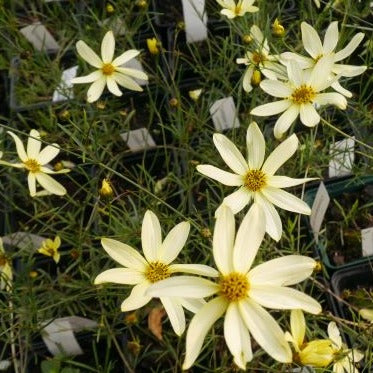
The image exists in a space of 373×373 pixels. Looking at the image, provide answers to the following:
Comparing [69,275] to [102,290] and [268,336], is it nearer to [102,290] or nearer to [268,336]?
[102,290]

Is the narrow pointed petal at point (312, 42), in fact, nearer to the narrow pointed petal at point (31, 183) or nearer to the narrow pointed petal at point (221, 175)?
the narrow pointed petal at point (221, 175)

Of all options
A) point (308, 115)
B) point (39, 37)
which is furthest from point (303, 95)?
point (39, 37)

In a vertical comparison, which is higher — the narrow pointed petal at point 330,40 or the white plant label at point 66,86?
the white plant label at point 66,86

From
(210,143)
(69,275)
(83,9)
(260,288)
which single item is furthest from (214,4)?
(260,288)

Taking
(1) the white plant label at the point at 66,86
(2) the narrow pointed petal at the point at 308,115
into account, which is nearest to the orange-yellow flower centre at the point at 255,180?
(2) the narrow pointed petal at the point at 308,115

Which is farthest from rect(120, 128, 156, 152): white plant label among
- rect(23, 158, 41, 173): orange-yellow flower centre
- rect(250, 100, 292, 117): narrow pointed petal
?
rect(250, 100, 292, 117): narrow pointed petal

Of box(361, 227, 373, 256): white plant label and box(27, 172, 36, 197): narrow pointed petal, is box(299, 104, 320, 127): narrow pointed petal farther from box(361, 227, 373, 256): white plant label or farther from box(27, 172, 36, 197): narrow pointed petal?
box(27, 172, 36, 197): narrow pointed petal

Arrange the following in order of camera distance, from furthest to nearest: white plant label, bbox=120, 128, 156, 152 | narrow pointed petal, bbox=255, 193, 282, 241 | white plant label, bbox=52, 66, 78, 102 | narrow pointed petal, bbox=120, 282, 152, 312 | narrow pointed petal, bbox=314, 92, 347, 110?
white plant label, bbox=52, 66, 78, 102 < white plant label, bbox=120, 128, 156, 152 < narrow pointed petal, bbox=314, 92, 347, 110 < narrow pointed petal, bbox=255, 193, 282, 241 < narrow pointed petal, bbox=120, 282, 152, 312
